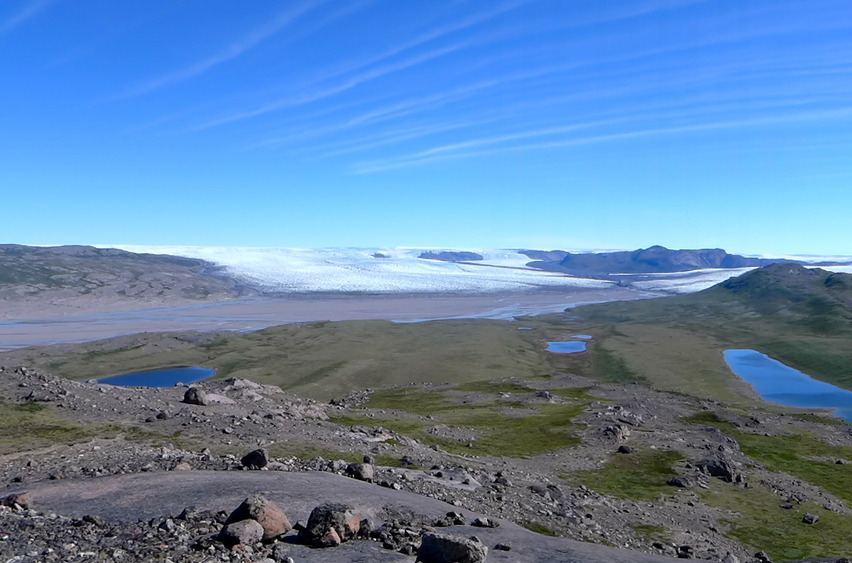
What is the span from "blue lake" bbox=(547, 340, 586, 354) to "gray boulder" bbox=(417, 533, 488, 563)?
10663 cm

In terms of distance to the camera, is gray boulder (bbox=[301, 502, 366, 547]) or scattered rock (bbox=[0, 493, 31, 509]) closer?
gray boulder (bbox=[301, 502, 366, 547])

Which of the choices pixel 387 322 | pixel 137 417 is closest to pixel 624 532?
pixel 137 417

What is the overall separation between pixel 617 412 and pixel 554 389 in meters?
22.8

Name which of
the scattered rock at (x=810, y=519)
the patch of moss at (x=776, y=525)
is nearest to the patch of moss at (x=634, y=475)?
the patch of moss at (x=776, y=525)

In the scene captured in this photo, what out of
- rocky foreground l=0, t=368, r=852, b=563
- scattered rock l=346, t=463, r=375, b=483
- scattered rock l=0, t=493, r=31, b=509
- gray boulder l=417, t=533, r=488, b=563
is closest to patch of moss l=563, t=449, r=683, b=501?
rocky foreground l=0, t=368, r=852, b=563

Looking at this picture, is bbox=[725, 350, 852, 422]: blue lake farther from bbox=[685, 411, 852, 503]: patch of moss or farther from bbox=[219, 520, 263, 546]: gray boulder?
bbox=[219, 520, 263, 546]: gray boulder

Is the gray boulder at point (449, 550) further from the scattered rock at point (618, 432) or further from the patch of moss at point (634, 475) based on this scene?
the scattered rock at point (618, 432)

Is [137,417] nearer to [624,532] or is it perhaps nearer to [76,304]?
[624,532]

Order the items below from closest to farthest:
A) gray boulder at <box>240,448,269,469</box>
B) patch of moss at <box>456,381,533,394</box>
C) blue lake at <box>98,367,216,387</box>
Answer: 1. gray boulder at <box>240,448,269,469</box>
2. patch of moss at <box>456,381,533,394</box>
3. blue lake at <box>98,367,216,387</box>

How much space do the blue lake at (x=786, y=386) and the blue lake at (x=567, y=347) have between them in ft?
86.0

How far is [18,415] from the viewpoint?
34.8 meters

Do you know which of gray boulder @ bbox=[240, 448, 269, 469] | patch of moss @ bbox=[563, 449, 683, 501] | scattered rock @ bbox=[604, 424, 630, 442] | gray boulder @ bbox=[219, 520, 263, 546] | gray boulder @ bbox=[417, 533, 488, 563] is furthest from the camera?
scattered rock @ bbox=[604, 424, 630, 442]

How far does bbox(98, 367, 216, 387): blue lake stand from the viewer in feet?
282

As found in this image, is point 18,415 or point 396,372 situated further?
point 396,372
